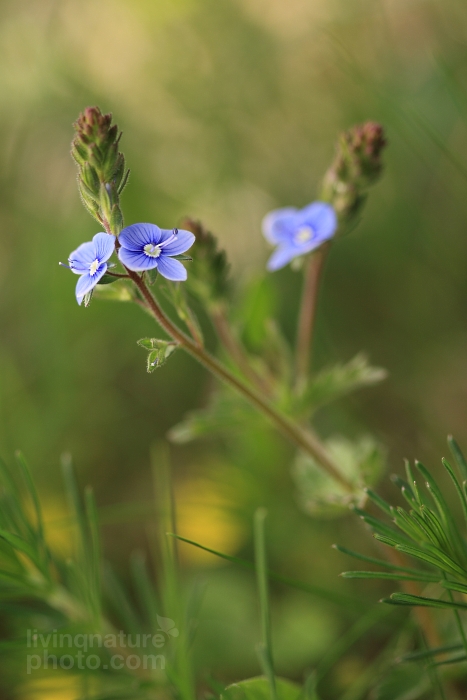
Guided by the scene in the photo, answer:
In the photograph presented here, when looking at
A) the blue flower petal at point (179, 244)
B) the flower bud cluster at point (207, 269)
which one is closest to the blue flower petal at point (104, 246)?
the blue flower petal at point (179, 244)

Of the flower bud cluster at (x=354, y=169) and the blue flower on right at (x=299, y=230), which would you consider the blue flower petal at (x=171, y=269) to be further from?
the flower bud cluster at (x=354, y=169)

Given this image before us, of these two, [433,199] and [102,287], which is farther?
[433,199]

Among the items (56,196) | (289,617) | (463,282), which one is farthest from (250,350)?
(56,196)

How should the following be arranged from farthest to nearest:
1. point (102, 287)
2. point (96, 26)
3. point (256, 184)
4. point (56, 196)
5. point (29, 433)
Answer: point (96, 26), point (56, 196), point (256, 184), point (29, 433), point (102, 287)

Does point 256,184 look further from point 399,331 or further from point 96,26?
point 96,26

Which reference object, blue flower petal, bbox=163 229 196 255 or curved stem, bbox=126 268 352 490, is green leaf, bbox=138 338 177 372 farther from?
blue flower petal, bbox=163 229 196 255
